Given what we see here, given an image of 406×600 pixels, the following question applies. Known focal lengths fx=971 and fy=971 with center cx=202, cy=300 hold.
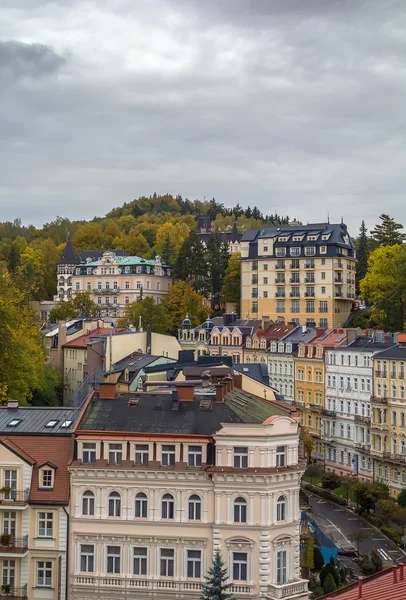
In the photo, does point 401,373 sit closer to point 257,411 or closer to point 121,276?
point 257,411

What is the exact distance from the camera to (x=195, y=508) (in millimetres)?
41500

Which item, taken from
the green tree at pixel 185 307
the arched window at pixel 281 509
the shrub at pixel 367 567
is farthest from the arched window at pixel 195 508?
the green tree at pixel 185 307

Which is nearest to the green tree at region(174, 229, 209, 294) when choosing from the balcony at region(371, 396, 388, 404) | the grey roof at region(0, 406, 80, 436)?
the balcony at region(371, 396, 388, 404)

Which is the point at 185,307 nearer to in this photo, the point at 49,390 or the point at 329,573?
the point at 49,390

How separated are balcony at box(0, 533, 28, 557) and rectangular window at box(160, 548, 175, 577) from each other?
6002 mm

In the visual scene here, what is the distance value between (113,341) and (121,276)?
322ft

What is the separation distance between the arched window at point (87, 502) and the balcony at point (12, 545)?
284cm

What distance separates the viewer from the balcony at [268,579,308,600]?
131ft

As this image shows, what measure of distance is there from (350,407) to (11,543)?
192ft

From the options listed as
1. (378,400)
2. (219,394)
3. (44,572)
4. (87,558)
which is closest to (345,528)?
(378,400)

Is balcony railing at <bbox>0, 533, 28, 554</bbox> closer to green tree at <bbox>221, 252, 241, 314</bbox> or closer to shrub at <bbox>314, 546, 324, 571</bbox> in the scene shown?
shrub at <bbox>314, 546, 324, 571</bbox>

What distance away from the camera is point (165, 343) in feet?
275

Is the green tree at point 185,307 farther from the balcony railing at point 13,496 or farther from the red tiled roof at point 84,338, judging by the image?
the balcony railing at point 13,496

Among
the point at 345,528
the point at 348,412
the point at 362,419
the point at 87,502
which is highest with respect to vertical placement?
the point at 87,502
